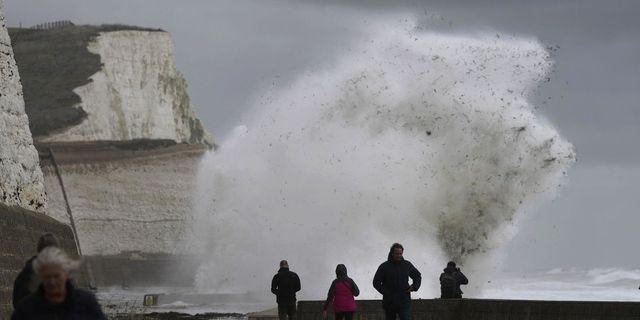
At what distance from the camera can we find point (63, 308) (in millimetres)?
5887

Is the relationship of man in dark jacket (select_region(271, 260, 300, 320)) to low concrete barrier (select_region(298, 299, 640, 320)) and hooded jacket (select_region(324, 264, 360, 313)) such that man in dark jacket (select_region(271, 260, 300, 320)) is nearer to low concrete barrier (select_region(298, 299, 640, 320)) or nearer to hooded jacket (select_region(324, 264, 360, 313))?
low concrete barrier (select_region(298, 299, 640, 320))

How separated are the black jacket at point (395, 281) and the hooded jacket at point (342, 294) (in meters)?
0.81

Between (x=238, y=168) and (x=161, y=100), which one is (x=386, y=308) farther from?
(x=161, y=100)

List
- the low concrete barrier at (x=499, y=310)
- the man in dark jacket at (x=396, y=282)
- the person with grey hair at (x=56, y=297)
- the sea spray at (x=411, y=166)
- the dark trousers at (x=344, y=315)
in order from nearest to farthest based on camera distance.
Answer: the person with grey hair at (x=56, y=297)
the man in dark jacket at (x=396, y=282)
the low concrete barrier at (x=499, y=310)
the dark trousers at (x=344, y=315)
the sea spray at (x=411, y=166)

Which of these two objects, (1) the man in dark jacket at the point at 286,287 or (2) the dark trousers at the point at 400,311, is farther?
(1) the man in dark jacket at the point at 286,287

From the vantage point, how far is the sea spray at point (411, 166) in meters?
39.8

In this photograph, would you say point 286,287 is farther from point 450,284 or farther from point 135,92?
point 135,92

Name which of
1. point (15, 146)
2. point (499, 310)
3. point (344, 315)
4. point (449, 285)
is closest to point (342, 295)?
point (344, 315)

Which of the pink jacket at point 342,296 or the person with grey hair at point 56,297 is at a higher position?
the pink jacket at point 342,296

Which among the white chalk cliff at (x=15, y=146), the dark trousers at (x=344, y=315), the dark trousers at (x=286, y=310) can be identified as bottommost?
the dark trousers at (x=344, y=315)

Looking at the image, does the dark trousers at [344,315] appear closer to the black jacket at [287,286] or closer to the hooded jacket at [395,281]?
the hooded jacket at [395,281]

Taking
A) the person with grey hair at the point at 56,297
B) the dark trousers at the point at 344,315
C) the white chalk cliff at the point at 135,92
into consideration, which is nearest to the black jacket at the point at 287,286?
the dark trousers at the point at 344,315

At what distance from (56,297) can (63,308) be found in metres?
0.06

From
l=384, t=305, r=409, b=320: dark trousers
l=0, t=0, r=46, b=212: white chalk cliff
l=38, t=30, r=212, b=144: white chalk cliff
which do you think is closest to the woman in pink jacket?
l=384, t=305, r=409, b=320: dark trousers
